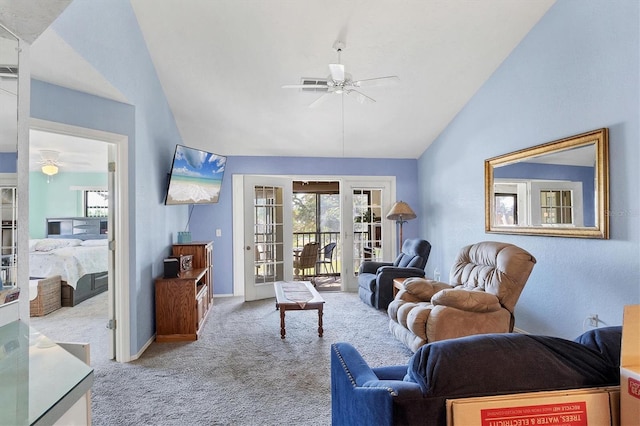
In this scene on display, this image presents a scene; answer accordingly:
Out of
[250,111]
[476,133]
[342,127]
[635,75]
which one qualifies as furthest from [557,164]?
[250,111]

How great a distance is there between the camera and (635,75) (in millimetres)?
2391

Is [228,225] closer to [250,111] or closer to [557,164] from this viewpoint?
[250,111]

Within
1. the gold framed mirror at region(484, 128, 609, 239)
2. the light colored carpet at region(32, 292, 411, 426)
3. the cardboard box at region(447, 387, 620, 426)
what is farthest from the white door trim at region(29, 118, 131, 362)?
the gold framed mirror at region(484, 128, 609, 239)

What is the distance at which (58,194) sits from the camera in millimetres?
6789

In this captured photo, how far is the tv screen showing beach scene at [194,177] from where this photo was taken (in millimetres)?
3686

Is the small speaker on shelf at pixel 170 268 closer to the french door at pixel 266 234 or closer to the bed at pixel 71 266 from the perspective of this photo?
the french door at pixel 266 234

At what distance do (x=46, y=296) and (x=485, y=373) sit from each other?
5255 millimetres

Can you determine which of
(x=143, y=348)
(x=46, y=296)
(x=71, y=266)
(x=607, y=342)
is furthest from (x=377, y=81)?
(x=46, y=296)

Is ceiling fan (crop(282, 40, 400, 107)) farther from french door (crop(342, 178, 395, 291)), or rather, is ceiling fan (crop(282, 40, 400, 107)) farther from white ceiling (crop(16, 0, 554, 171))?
french door (crop(342, 178, 395, 291))

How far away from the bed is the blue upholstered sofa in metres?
4.99

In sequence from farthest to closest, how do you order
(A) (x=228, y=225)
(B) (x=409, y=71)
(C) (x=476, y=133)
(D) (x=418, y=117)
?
(A) (x=228, y=225) < (D) (x=418, y=117) < (C) (x=476, y=133) < (B) (x=409, y=71)

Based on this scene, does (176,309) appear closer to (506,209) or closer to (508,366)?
(508,366)

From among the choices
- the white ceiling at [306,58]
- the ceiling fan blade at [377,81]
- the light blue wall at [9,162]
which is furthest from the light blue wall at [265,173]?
the light blue wall at [9,162]

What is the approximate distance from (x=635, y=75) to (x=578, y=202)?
3.40 feet
